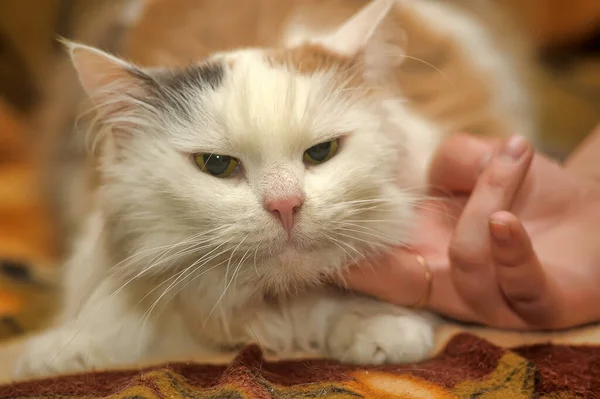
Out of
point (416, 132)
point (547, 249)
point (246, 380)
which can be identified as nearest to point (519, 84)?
point (416, 132)

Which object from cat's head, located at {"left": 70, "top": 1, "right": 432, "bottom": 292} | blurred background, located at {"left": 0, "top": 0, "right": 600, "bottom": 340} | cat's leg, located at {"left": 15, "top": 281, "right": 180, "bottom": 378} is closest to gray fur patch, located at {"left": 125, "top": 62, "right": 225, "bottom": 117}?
cat's head, located at {"left": 70, "top": 1, "right": 432, "bottom": 292}

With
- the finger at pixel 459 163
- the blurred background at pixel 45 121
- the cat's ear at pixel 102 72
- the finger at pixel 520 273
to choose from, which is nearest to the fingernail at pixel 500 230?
the finger at pixel 520 273

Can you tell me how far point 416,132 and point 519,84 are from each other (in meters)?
1.00

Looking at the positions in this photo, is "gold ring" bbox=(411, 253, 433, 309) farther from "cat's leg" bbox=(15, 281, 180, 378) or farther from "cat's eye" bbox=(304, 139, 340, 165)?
"cat's leg" bbox=(15, 281, 180, 378)

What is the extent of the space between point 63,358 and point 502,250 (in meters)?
0.90

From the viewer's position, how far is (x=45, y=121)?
187 cm

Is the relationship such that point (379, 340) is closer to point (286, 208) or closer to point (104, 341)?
point (286, 208)

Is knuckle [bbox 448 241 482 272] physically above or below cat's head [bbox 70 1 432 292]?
below

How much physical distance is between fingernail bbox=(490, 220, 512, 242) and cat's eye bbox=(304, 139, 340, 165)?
31cm

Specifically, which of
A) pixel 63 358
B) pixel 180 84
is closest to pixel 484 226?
pixel 180 84

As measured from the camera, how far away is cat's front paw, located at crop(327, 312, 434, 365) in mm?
978

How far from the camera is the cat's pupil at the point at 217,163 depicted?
3.14ft

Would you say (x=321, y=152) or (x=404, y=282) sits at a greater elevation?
(x=321, y=152)

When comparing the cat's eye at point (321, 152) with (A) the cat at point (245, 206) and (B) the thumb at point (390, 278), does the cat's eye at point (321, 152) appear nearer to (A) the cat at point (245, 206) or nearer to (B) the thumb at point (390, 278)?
(A) the cat at point (245, 206)
